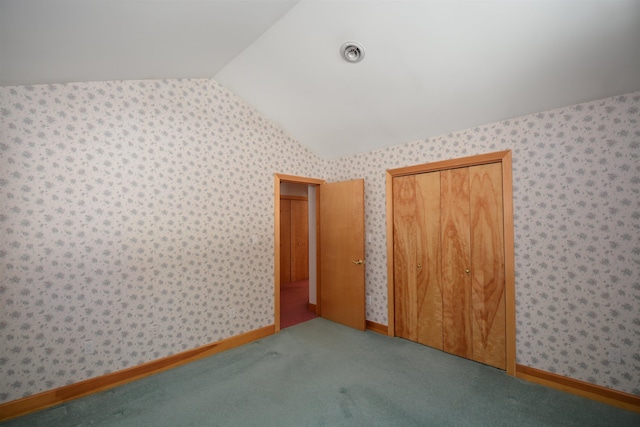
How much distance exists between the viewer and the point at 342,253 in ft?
11.8

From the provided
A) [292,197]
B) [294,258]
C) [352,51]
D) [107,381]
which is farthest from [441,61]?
[294,258]

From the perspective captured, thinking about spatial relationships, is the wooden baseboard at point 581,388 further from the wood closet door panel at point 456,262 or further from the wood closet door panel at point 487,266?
the wood closet door panel at point 456,262

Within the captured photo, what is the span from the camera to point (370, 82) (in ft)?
8.07

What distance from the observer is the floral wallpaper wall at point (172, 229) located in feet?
6.29

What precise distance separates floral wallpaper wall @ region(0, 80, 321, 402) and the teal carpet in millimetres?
355

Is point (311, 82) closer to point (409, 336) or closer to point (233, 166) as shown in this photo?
point (233, 166)

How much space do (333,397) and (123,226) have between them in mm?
2278

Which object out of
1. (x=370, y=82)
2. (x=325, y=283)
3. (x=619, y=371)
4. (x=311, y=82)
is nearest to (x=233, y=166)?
(x=311, y=82)

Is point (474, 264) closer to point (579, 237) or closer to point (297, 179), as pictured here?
point (579, 237)

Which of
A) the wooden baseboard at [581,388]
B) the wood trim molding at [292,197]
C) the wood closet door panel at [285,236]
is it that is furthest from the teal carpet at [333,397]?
the wood trim molding at [292,197]

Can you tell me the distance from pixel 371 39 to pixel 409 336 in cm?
303

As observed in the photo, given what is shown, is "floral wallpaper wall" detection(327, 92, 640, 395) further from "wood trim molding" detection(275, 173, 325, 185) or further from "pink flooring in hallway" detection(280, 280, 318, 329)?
"pink flooring in hallway" detection(280, 280, 318, 329)

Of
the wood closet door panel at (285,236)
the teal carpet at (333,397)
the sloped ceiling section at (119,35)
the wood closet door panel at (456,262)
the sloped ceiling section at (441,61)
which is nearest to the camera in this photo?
the sloped ceiling section at (119,35)

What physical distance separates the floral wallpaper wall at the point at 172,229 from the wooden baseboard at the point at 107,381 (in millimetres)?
67
